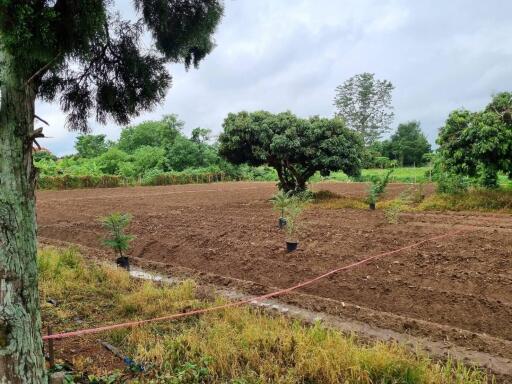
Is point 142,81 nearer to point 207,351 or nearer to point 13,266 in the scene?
point 13,266

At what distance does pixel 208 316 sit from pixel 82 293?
2105mm

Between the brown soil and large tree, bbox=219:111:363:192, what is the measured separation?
3.57 m

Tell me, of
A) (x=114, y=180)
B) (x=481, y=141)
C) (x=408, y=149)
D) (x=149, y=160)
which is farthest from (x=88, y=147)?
(x=481, y=141)

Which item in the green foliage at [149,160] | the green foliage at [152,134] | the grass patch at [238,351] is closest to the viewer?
the grass patch at [238,351]

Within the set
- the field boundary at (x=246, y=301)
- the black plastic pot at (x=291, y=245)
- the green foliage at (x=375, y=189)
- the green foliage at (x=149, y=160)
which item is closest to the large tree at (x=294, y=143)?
the green foliage at (x=375, y=189)

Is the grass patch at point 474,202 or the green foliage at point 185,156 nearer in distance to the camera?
the grass patch at point 474,202

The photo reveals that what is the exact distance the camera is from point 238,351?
389 cm

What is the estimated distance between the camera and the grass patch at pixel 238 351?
3.46 m

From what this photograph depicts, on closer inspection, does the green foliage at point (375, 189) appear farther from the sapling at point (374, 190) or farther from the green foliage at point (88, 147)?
the green foliage at point (88, 147)

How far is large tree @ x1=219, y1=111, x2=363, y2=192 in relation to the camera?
15.5 m

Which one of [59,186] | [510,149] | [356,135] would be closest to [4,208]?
[510,149]

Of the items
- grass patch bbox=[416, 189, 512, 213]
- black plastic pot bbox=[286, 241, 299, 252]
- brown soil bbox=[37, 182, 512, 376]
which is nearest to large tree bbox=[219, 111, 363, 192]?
grass patch bbox=[416, 189, 512, 213]

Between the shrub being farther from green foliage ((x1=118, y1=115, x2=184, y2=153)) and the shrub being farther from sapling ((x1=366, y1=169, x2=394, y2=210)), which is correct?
green foliage ((x1=118, y1=115, x2=184, y2=153))

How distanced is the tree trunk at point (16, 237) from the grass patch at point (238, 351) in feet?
Result: 3.25
